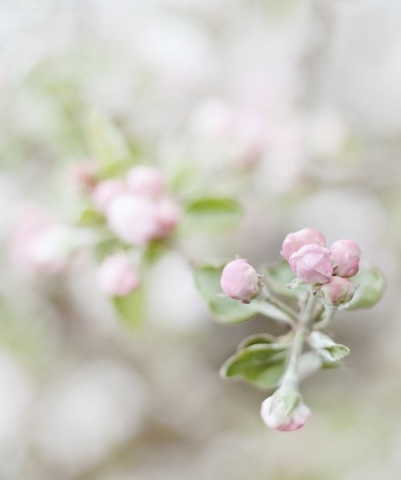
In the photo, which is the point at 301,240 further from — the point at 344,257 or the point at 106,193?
the point at 106,193

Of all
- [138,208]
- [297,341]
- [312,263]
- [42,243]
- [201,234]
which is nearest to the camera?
[312,263]

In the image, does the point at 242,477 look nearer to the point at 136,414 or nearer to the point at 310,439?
the point at 310,439

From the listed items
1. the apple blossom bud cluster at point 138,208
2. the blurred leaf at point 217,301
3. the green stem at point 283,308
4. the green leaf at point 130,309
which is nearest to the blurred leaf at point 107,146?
the apple blossom bud cluster at point 138,208

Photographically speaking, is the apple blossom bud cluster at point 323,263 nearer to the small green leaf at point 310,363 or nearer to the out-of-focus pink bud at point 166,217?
the small green leaf at point 310,363

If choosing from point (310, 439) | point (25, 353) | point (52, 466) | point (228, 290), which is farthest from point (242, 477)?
point (228, 290)

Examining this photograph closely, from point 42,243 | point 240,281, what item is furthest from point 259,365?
point 42,243

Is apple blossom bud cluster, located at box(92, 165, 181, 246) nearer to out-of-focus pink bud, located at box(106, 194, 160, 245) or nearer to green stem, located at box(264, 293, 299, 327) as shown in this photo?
out-of-focus pink bud, located at box(106, 194, 160, 245)
